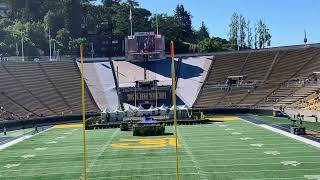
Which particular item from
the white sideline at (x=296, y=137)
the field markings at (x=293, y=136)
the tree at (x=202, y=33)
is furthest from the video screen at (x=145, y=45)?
the tree at (x=202, y=33)

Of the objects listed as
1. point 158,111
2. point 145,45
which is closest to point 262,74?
point 145,45

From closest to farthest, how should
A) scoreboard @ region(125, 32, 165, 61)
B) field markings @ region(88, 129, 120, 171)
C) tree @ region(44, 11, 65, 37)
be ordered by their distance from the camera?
field markings @ region(88, 129, 120, 171) → scoreboard @ region(125, 32, 165, 61) → tree @ region(44, 11, 65, 37)

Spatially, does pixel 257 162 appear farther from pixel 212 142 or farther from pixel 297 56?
pixel 297 56

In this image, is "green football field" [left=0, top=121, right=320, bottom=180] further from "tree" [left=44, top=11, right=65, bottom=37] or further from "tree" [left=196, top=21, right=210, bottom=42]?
"tree" [left=196, top=21, right=210, bottom=42]

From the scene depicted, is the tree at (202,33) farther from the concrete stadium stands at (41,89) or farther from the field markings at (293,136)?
the field markings at (293,136)

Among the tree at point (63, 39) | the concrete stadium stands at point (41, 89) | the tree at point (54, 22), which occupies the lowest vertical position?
the concrete stadium stands at point (41, 89)

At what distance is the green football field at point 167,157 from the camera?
2186 centimetres

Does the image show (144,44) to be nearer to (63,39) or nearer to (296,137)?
(296,137)

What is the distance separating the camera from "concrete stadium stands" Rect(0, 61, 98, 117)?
61344mm

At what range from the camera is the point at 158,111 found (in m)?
53.8

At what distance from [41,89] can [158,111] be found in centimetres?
2039

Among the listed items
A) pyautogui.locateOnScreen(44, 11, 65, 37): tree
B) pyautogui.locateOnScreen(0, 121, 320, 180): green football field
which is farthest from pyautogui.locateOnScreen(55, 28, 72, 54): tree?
pyautogui.locateOnScreen(0, 121, 320, 180): green football field

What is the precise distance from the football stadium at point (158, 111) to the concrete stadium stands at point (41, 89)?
0.49ft

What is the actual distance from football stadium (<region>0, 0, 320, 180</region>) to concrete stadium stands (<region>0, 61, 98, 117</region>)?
0.15 metres
